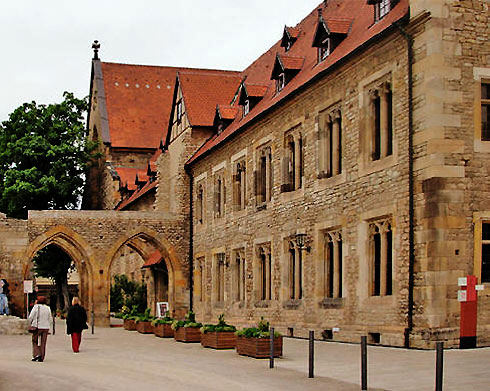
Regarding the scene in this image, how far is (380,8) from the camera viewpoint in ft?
74.6

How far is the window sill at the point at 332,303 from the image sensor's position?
23.4 meters

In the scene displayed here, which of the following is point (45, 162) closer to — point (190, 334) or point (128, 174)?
point (128, 174)

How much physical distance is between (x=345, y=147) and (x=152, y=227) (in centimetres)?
1857

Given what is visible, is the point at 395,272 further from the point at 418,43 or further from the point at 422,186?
the point at 418,43

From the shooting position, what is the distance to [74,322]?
21.1 m

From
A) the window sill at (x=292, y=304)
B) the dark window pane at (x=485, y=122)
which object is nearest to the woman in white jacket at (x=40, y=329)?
the window sill at (x=292, y=304)

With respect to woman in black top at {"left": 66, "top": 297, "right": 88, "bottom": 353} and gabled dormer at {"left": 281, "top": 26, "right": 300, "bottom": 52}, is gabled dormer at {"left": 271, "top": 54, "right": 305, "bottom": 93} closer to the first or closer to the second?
gabled dormer at {"left": 281, "top": 26, "right": 300, "bottom": 52}

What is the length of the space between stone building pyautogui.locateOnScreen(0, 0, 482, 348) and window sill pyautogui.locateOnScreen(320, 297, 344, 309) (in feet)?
0.22

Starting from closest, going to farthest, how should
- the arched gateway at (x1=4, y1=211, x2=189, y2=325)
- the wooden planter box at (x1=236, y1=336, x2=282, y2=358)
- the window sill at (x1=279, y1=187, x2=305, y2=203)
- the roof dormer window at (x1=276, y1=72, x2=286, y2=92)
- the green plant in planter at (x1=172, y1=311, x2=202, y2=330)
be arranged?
1. the wooden planter box at (x1=236, y1=336, x2=282, y2=358)
2. the green plant in planter at (x1=172, y1=311, x2=202, y2=330)
3. the window sill at (x1=279, y1=187, x2=305, y2=203)
4. the roof dormer window at (x1=276, y1=72, x2=286, y2=92)
5. the arched gateway at (x1=4, y1=211, x2=189, y2=325)

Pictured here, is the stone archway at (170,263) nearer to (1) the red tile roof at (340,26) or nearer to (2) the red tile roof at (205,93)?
(2) the red tile roof at (205,93)

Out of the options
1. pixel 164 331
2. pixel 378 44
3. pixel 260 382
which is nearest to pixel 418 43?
pixel 378 44

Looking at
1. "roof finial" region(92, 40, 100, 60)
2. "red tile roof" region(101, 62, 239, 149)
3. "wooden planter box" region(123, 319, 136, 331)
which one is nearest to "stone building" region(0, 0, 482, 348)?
"wooden planter box" region(123, 319, 136, 331)

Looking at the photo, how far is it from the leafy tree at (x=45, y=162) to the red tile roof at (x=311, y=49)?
14508 mm

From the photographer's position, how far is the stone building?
18.9 metres
